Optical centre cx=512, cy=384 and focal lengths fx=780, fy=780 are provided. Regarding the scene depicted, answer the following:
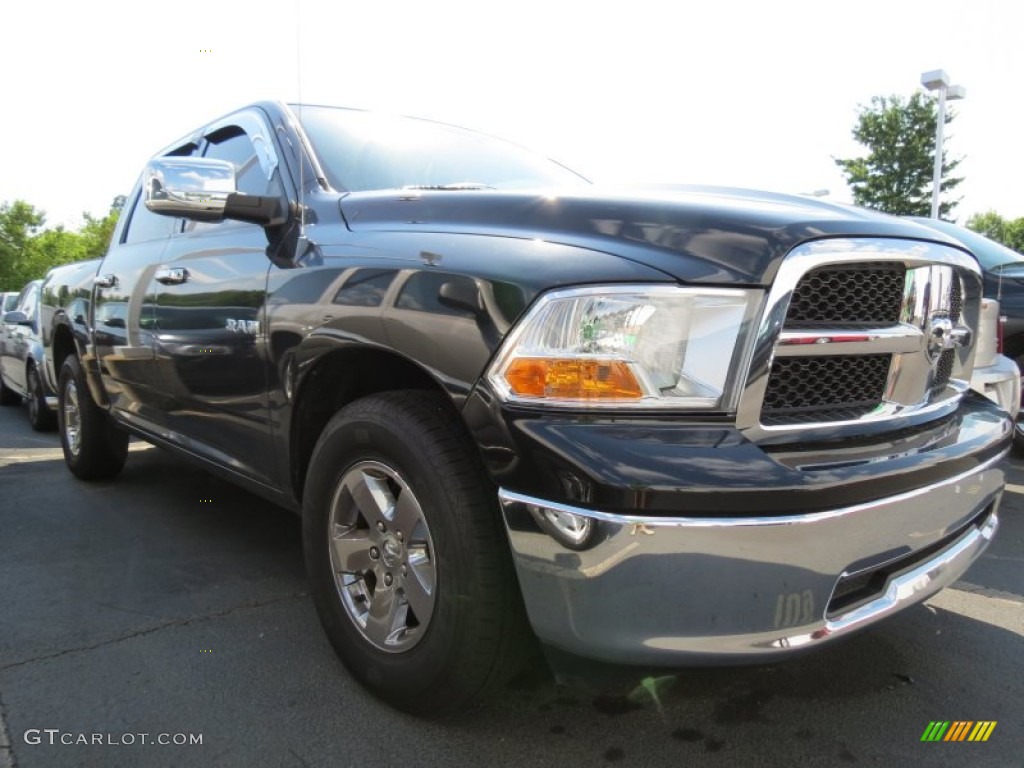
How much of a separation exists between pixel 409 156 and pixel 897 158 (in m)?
40.9

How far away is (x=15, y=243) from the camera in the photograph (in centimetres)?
4838

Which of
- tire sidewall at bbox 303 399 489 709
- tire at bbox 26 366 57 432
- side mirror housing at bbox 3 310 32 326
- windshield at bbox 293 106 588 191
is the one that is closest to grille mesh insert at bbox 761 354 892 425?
tire sidewall at bbox 303 399 489 709

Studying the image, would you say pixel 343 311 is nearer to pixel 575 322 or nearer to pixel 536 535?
pixel 575 322

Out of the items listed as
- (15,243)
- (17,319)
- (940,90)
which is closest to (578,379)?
(17,319)

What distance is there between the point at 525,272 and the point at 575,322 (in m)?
0.18

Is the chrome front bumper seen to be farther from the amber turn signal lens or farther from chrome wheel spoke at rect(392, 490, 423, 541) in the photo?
chrome wheel spoke at rect(392, 490, 423, 541)

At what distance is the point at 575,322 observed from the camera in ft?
5.53

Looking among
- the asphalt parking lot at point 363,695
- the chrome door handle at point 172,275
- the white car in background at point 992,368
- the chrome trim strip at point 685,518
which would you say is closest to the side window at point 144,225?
the chrome door handle at point 172,275

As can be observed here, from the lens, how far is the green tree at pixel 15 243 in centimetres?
4706

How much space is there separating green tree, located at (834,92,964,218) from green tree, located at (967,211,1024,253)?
73.1 ft

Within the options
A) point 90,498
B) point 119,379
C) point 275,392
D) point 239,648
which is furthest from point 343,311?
point 90,498

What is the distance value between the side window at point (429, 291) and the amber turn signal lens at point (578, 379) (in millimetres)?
251

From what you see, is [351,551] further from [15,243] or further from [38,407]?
[15,243]

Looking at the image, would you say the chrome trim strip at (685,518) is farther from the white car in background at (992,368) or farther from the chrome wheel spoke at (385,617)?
the white car in background at (992,368)
